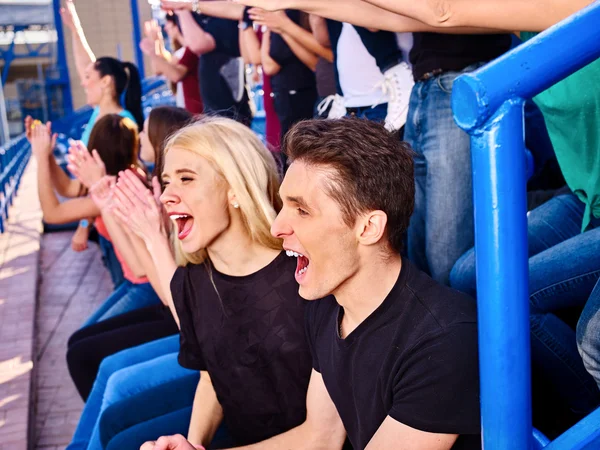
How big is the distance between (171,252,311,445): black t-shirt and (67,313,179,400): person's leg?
0.94 metres

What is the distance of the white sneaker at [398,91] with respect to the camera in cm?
220

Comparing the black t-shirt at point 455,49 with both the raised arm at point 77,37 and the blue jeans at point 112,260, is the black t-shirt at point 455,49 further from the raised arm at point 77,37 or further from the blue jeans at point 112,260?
the raised arm at point 77,37

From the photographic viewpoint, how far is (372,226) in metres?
1.25

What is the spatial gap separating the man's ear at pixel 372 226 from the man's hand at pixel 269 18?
1637 millimetres

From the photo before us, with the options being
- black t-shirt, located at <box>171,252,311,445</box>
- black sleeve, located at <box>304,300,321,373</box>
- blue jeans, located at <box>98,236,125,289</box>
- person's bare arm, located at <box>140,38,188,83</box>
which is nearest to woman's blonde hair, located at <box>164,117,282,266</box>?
black t-shirt, located at <box>171,252,311,445</box>

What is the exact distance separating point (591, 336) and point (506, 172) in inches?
19.0

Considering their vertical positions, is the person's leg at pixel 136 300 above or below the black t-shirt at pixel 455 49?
below

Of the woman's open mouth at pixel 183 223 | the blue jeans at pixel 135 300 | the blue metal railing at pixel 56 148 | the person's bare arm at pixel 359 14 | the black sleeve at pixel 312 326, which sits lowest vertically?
the blue metal railing at pixel 56 148

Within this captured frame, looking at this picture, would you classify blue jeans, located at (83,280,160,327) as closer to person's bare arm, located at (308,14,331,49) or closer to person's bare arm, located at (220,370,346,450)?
person's bare arm, located at (308,14,331,49)

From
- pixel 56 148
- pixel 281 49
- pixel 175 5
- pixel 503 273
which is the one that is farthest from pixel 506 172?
pixel 56 148

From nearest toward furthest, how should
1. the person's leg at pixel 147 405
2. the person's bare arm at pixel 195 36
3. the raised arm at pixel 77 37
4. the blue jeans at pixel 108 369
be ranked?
the person's leg at pixel 147 405, the blue jeans at pixel 108 369, the person's bare arm at pixel 195 36, the raised arm at pixel 77 37

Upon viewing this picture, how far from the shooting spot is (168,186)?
1.94 m

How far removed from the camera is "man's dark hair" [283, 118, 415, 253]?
4.11 ft

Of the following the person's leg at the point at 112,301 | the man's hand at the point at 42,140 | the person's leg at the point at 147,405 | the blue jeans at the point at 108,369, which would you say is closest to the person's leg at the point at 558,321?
the person's leg at the point at 147,405
